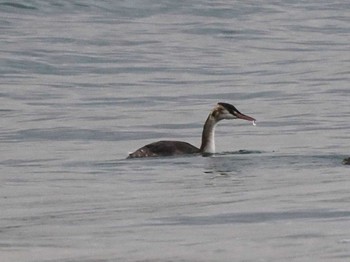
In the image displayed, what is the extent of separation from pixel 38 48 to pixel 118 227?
2461 cm

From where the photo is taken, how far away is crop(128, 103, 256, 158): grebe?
58.7 ft

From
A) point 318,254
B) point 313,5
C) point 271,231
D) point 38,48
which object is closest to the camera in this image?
point 318,254

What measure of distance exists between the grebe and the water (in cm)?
21

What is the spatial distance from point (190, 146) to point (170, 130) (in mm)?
3620

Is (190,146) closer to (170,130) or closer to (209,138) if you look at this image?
(209,138)

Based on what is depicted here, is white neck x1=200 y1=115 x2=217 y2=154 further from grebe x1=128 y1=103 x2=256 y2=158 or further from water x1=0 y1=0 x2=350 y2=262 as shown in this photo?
water x1=0 y1=0 x2=350 y2=262

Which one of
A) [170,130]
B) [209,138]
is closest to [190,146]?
[209,138]

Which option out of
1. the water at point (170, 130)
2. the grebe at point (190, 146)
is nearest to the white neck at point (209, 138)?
the grebe at point (190, 146)

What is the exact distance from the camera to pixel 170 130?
22.2 m

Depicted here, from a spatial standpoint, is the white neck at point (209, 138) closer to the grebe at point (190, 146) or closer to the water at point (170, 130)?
the grebe at point (190, 146)

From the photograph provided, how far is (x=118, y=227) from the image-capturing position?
11.9m

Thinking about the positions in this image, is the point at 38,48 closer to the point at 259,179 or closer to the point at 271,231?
the point at 259,179

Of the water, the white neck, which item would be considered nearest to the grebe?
the white neck

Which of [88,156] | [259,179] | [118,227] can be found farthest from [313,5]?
[118,227]
